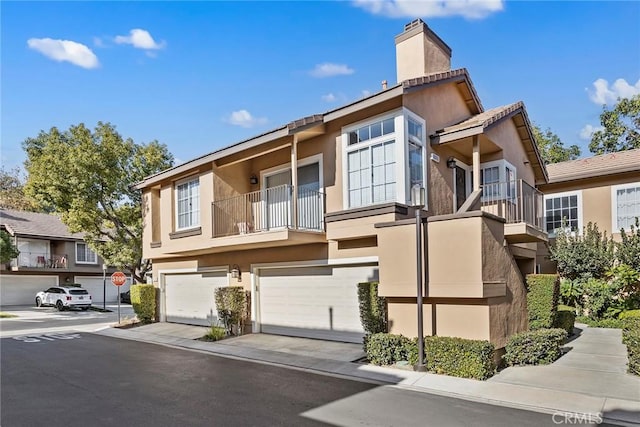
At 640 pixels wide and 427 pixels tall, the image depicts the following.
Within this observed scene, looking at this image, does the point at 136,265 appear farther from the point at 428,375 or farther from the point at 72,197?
the point at 428,375

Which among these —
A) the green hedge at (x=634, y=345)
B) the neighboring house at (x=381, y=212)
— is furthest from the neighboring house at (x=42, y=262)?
the green hedge at (x=634, y=345)

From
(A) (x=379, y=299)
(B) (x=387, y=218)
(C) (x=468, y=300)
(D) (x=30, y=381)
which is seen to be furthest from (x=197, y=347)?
(C) (x=468, y=300)

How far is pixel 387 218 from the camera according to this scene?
10.3 metres

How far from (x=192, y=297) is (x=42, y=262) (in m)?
21.2

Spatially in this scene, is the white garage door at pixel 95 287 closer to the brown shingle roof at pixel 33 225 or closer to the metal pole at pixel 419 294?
the brown shingle roof at pixel 33 225

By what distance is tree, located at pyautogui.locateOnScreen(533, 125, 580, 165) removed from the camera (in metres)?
30.5

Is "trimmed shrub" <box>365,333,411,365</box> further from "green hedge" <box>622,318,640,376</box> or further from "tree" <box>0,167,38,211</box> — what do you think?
"tree" <box>0,167,38,211</box>

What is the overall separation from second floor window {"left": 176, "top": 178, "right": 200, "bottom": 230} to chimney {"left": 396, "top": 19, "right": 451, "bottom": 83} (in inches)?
315

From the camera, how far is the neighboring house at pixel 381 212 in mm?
8977

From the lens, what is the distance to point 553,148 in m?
31.4

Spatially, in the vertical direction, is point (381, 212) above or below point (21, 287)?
above

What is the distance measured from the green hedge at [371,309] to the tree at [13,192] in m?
43.5

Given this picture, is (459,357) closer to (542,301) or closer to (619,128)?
(542,301)

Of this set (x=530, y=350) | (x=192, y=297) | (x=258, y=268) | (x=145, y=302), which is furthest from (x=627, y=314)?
(x=145, y=302)
